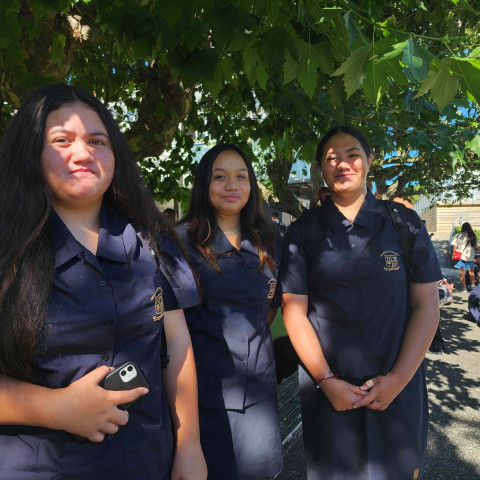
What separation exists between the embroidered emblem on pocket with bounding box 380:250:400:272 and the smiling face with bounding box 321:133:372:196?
36 centimetres

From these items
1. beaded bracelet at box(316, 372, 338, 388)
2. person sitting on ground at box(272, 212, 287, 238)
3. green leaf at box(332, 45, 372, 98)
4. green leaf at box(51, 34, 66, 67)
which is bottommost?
beaded bracelet at box(316, 372, 338, 388)

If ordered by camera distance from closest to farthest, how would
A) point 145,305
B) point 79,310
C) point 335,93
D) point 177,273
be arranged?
point 79,310 < point 145,305 < point 177,273 < point 335,93

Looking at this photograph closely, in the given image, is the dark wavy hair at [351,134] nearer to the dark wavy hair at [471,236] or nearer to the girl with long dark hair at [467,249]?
the girl with long dark hair at [467,249]

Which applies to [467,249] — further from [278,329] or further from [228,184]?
[228,184]

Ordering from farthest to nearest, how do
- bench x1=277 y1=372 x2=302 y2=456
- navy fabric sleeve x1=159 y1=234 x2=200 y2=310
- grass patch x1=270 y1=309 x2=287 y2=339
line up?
grass patch x1=270 y1=309 x2=287 y2=339 < bench x1=277 y1=372 x2=302 y2=456 < navy fabric sleeve x1=159 y1=234 x2=200 y2=310

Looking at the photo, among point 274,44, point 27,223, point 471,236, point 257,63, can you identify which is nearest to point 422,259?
point 274,44

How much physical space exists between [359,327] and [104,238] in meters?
1.31

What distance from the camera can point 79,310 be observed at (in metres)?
1.16

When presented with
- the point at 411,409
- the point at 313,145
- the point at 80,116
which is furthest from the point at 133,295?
the point at 313,145

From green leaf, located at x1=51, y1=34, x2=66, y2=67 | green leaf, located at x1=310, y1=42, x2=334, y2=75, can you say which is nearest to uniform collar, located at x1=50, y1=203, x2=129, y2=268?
green leaf, located at x1=310, y1=42, x2=334, y2=75

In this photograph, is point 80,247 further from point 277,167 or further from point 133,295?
point 277,167

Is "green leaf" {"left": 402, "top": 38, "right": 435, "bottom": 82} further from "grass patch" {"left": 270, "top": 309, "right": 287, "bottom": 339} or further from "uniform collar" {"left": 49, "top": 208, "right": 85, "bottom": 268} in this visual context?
"grass patch" {"left": 270, "top": 309, "right": 287, "bottom": 339}

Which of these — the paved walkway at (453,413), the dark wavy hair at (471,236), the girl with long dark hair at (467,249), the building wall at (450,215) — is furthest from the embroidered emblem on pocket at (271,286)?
the building wall at (450,215)

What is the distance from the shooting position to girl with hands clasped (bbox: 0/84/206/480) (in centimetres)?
112
